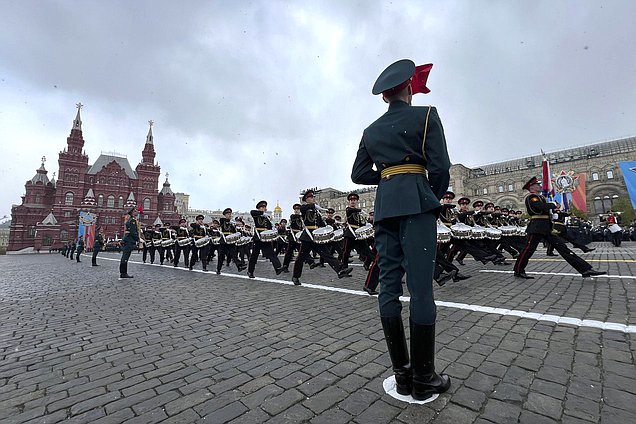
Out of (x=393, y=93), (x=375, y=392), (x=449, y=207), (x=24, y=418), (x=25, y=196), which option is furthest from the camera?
(x=25, y=196)

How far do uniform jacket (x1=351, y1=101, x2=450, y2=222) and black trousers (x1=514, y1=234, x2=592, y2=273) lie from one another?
5.69 m

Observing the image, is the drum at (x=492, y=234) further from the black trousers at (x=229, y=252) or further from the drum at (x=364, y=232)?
the black trousers at (x=229, y=252)

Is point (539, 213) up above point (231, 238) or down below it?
above

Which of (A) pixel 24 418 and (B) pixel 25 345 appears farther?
(B) pixel 25 345

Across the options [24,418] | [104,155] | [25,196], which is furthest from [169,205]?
[24,418]

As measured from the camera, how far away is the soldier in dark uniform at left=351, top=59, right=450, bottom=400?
196cm

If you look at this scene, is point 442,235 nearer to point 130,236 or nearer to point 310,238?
point 310,238

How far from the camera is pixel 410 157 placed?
219 centimetres

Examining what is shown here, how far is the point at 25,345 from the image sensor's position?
10.8 ft

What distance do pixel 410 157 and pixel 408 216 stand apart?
18.5 inches

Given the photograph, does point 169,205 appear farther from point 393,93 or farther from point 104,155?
point 393,93

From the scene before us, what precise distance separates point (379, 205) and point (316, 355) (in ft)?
5.16

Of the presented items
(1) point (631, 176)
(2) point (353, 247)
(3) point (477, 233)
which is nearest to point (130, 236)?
(2) point (353, 247)

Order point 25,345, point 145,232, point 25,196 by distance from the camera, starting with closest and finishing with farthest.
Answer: point 25,345 → point 145,232 → point 25,196
